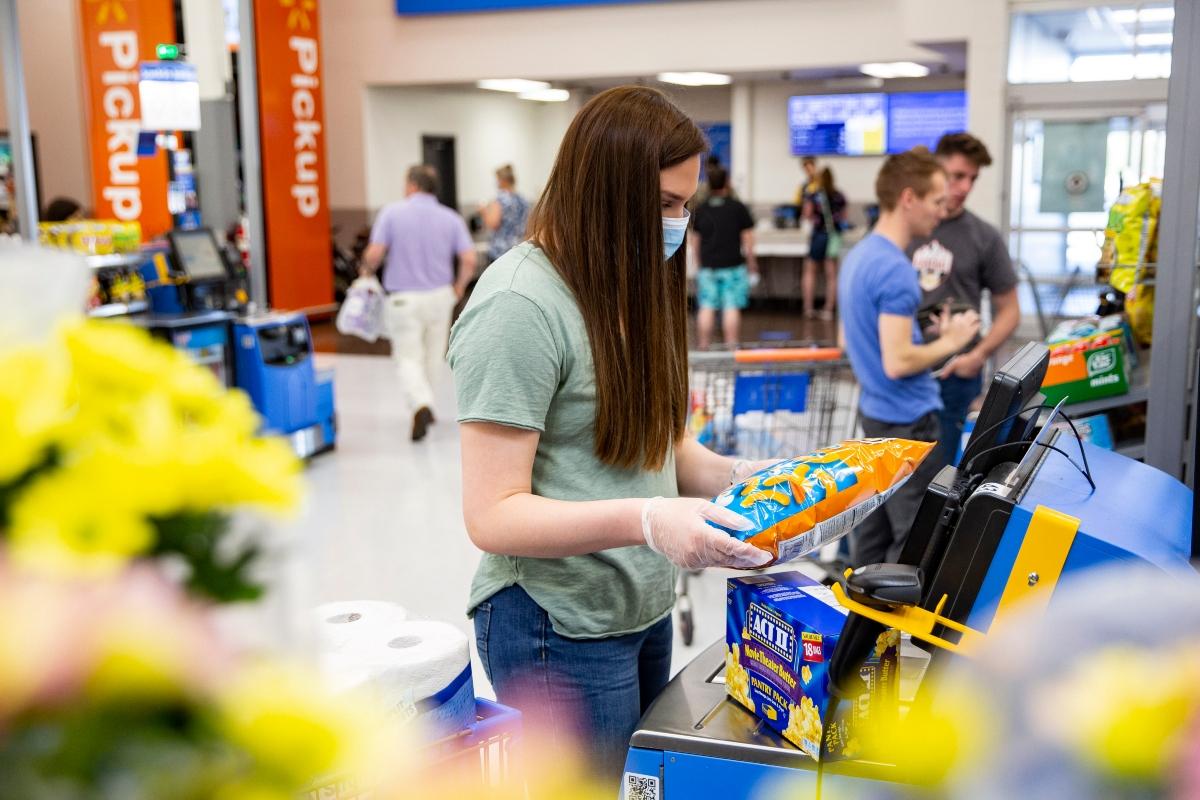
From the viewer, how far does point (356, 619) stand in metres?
1.71

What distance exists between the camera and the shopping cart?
4.19 metres

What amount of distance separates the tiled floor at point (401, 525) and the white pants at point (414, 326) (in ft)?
1.12

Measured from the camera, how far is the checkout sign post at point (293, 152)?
43.1 ft

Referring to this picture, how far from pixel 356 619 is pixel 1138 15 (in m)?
9.34

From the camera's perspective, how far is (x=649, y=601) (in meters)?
1.87

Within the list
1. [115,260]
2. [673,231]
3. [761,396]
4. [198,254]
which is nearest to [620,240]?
[673,231]

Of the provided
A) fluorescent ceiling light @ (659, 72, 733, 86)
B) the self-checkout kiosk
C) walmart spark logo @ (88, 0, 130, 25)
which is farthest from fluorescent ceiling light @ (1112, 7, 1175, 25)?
walmart spark logo @ (88, 0, 130, 25)

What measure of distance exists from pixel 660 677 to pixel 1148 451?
1.51 m

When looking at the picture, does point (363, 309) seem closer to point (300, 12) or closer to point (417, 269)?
point (417, 269)

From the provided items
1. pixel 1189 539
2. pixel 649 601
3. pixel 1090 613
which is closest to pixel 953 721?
pixel 1090 613

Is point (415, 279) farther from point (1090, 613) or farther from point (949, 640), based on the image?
point (1090, 613)

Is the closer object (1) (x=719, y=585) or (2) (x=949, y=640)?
(2) (x=949, y=640)

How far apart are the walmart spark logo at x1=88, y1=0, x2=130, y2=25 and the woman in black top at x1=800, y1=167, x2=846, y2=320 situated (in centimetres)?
796

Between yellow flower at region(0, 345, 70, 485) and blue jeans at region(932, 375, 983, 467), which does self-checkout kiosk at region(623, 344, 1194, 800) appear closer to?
yellow flower at region(0, 345, 70, 485)
